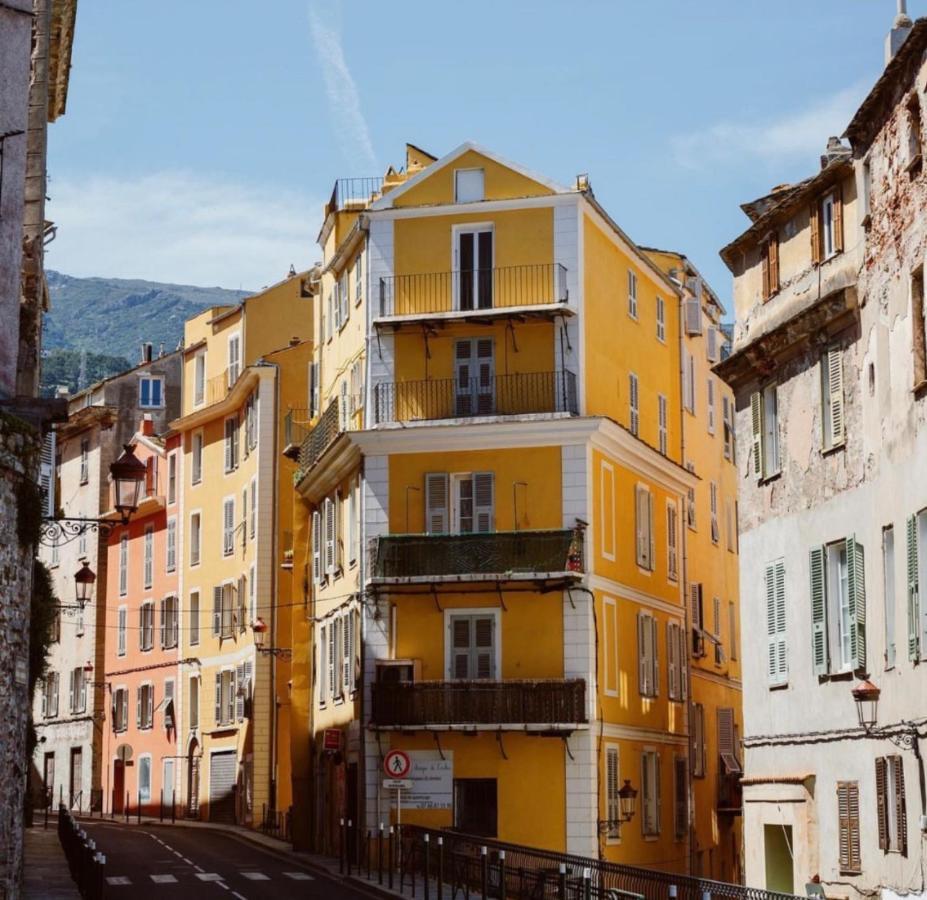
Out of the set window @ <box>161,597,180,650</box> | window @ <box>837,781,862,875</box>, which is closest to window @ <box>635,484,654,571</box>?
window @ <box>837,781,862,875</box>

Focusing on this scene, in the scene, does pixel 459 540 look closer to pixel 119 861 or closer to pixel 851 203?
pixel 119 861

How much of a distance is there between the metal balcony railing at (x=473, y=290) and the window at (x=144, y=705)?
28763 millimetres

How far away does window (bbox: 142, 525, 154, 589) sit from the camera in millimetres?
71812

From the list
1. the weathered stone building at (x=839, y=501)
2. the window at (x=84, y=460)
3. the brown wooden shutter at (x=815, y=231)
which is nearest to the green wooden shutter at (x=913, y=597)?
the weathered stone building at (x=839, y=501)

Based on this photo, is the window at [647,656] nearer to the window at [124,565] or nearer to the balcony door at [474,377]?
the balcony door at [474,377]

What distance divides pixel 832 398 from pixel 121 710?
160 feet

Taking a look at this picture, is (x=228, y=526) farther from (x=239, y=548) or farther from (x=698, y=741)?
(x=698, y=741)

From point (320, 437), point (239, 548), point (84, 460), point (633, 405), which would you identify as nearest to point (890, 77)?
point (633, 405)

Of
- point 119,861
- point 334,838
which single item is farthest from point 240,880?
point 334,838

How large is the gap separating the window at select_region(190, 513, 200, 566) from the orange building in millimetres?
1185

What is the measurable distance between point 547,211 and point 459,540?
8.16 metres

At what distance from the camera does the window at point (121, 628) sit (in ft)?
241

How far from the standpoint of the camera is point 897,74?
26.4 m

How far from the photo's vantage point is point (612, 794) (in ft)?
143
